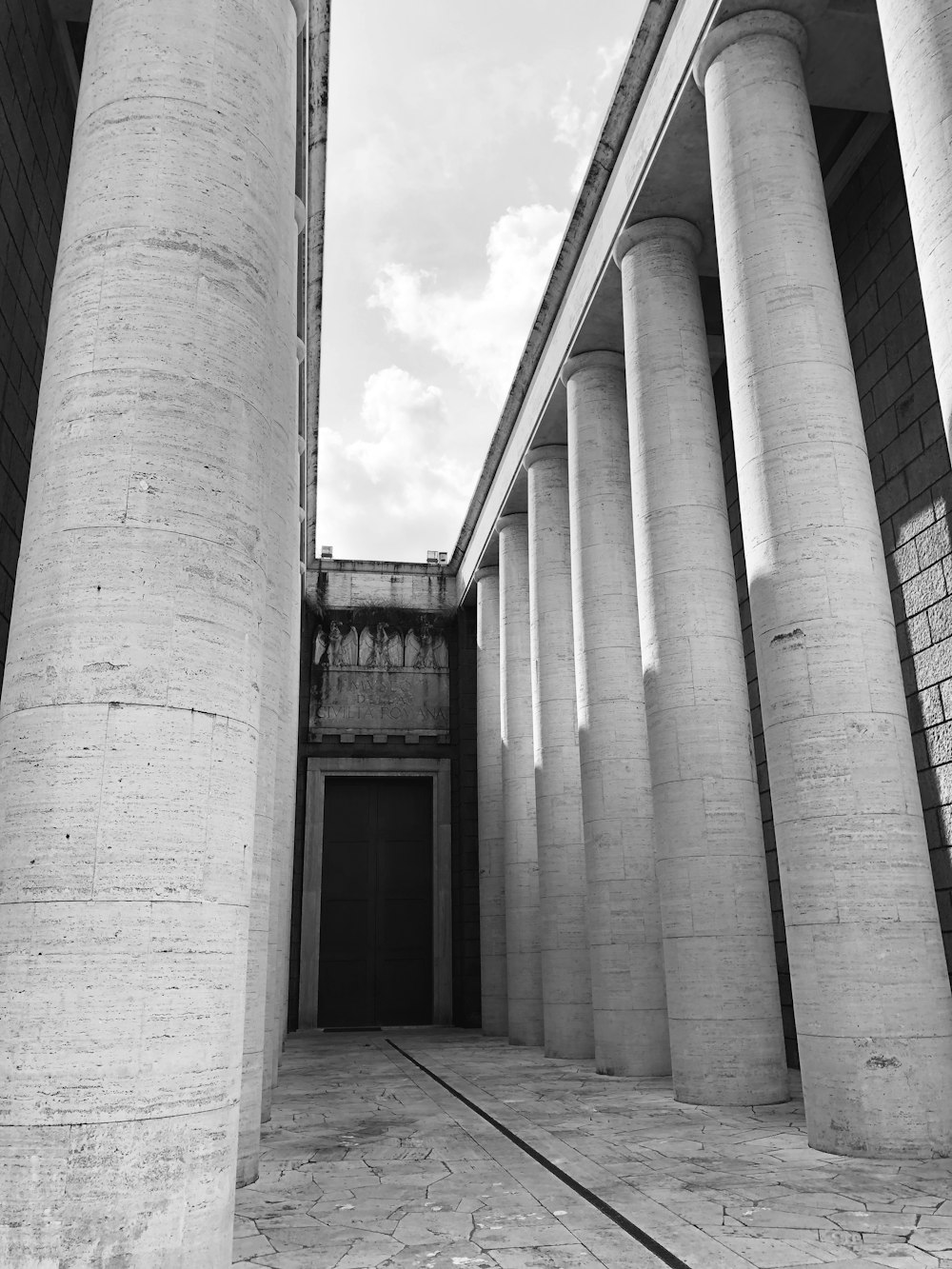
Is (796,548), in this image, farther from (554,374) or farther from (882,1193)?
(554,374)

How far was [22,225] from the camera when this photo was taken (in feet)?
34.5

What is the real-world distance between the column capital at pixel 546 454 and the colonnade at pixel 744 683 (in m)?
2.69

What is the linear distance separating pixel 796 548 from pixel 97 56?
697 centimetres

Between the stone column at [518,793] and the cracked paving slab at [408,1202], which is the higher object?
the stone column at [518,793]

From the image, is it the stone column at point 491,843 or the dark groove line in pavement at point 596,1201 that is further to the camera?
the stone column at point 491,843

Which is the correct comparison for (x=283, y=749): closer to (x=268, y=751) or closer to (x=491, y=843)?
(x=268, y=751)

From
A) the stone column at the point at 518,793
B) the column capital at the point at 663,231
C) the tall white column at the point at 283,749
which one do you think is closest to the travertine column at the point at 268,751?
the tall white column at the point at 283,749

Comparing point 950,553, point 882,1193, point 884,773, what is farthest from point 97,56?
point 950,553

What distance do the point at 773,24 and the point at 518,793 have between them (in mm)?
14260

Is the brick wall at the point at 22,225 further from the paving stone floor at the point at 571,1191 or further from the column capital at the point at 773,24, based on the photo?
the column capital at the point at 773,24

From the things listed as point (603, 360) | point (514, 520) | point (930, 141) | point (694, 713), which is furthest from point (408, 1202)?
point (514, 520)

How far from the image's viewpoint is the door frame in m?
25.7

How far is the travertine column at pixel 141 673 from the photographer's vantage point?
4344 millimetres

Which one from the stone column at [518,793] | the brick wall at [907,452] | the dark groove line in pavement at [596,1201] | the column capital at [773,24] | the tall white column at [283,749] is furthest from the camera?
the stone column at [518,793]
